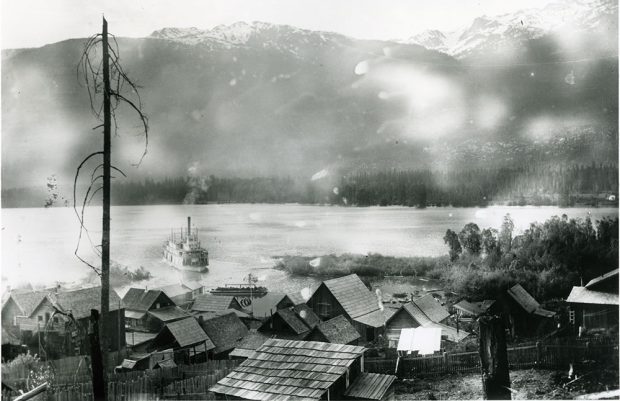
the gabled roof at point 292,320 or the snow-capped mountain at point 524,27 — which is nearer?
the snow-capped mountain at point 524,27

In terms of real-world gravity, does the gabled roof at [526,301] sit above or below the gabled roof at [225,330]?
above

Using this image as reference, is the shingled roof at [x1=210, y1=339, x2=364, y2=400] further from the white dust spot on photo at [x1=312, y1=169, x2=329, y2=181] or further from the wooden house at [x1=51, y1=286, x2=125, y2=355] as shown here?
the white dust spot on photo at [x1=312, y1=169, x2=329, y2=181]

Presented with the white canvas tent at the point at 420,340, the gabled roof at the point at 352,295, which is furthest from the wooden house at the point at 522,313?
the gabled roof at the point at 352,295

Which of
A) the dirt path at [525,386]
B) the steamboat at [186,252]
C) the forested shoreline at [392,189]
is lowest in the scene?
the dirt path at [525,386]

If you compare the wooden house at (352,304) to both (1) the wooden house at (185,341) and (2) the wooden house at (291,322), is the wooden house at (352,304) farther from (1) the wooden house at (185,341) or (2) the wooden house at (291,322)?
(1) the wooden house at (185,341)

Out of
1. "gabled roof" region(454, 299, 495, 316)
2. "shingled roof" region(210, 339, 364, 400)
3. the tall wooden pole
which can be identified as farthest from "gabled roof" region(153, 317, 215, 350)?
"gabled roof" region(454, 299, 495, 316)

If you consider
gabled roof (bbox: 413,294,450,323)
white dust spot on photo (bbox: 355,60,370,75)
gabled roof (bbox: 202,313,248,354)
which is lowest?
gabled roof (bbox: 202,313,248,354)
